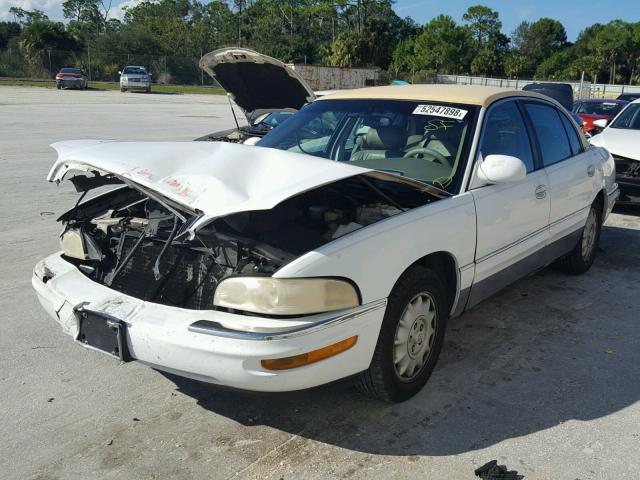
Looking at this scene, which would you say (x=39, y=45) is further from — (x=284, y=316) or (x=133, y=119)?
(x=284, y=316)

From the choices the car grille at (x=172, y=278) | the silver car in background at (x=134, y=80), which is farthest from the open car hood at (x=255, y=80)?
the silver car in background at (x=134, y=80)

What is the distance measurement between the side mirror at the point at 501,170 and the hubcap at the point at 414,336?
884mm

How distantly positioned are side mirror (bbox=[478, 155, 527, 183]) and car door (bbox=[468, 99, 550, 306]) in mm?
80

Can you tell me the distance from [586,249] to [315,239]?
3472 millimetres

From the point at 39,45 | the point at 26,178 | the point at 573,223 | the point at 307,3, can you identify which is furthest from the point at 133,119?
the point at 307,3

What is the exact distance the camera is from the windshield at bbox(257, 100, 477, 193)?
400 cm

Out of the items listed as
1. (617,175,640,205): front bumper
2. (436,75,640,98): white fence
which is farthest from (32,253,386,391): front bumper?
(436,75,640,98): white fence

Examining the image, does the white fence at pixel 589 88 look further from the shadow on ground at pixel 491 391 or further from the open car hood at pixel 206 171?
the open car hood at pixel 206 171

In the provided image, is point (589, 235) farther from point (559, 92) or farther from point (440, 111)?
point (559, 92)

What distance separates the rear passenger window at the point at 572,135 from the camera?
17.4 ft

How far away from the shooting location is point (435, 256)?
11.8 ft

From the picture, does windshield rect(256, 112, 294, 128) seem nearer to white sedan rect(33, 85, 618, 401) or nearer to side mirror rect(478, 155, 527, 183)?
white sedan rect(33, 85, 618, 401)

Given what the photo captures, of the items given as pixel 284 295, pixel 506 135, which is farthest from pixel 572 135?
pixel 284 295

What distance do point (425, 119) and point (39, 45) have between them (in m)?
62.0
